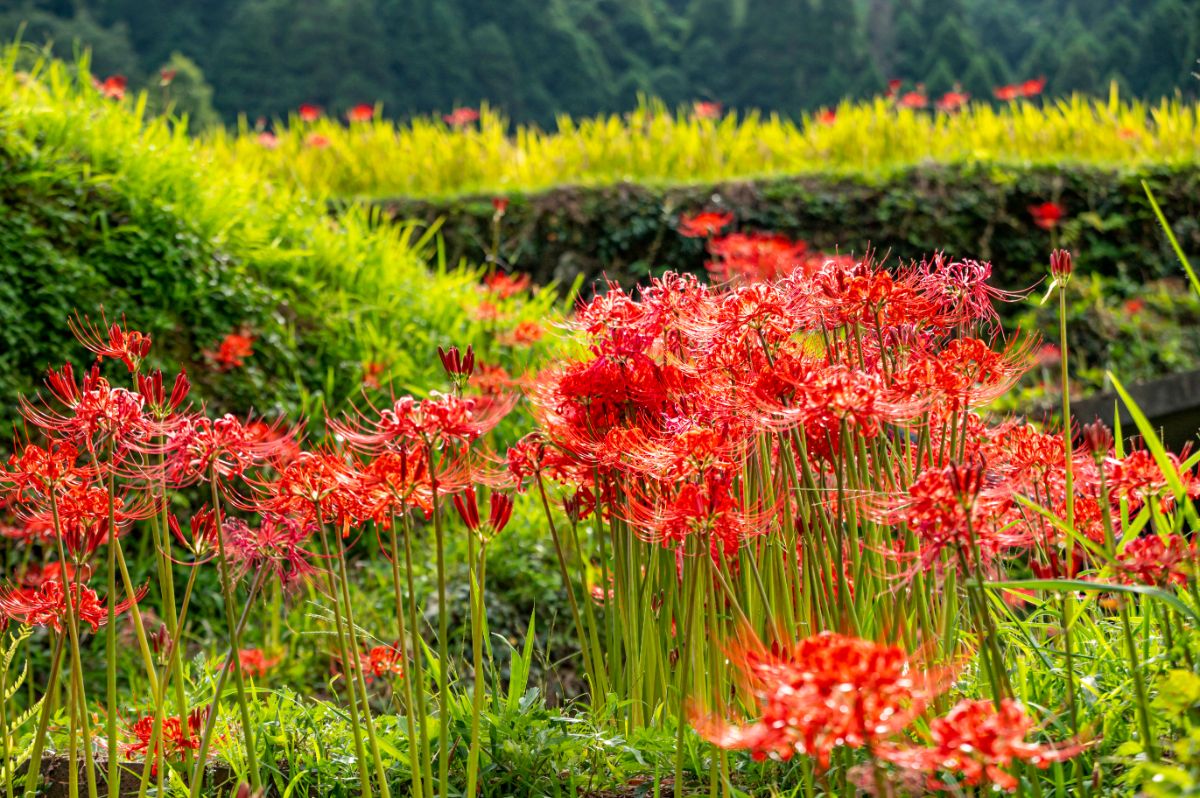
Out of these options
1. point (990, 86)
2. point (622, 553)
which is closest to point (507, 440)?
point (622, 553)

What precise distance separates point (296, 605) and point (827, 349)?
2.97m

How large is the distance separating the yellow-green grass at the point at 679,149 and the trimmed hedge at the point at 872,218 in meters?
0.22

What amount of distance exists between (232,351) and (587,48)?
97.4 feet

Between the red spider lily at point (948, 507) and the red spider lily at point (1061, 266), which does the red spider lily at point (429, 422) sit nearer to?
the red spider lily at point (948, 507)

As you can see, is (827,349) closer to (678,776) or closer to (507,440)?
(678,776)

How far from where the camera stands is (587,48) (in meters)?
32.4

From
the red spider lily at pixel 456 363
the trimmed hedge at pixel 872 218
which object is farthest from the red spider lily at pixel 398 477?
the trimmed hedge at pixel 872 218

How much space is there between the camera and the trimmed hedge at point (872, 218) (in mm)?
7621

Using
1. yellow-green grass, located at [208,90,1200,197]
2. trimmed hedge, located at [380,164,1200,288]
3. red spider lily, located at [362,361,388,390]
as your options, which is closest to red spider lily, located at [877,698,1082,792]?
red spider lily, located at [362,361,388,390]

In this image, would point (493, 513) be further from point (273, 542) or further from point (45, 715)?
point (45, 715)

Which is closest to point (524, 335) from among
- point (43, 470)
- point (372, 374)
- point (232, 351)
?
point (372, 374)

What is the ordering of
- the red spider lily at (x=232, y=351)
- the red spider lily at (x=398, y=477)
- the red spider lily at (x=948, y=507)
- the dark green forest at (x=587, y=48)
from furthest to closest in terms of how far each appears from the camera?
the dark green forest at (x=587, y=48)
the red spider lily at (x=232, y=351)
the red spider lily at (x=398, y=477)
the red spider lily at (x=948, y=507)

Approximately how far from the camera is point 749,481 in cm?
221

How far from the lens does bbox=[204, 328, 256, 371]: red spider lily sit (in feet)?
14.4
